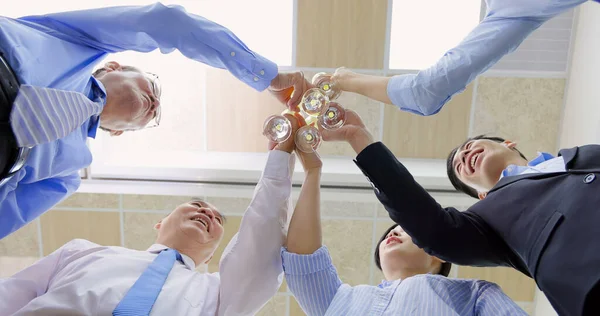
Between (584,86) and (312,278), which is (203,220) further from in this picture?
(584,86)

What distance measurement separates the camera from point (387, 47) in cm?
277

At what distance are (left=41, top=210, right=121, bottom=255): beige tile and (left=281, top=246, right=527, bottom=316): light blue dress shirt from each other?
1812 millimetres

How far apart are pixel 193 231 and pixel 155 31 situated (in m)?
0.89

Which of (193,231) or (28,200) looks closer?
(28,200)

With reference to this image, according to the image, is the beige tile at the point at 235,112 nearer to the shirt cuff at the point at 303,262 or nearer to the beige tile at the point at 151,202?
the beige tile at the point at 151,202

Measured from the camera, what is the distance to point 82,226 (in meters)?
2.96

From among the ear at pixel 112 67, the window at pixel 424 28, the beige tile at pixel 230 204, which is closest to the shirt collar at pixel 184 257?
the ear at pixel 112 67

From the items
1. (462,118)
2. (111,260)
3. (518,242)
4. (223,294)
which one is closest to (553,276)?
(518,242)

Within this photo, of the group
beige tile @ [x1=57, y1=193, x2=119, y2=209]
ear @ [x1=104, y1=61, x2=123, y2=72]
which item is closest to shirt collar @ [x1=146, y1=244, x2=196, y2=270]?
ear @ [x1=104, y1=61, x2=123, y2=72]

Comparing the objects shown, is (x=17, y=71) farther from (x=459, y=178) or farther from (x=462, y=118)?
(x=462, y=118)

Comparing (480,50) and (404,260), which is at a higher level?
(480,50)

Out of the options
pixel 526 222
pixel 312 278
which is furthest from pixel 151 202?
pixel 526 222

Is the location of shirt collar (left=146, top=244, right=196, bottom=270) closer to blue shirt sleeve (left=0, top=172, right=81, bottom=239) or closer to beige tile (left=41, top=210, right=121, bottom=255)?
blue shirt sleeve (left=0, top=172, right=81, bottom=239)

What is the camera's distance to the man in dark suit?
1172mm
